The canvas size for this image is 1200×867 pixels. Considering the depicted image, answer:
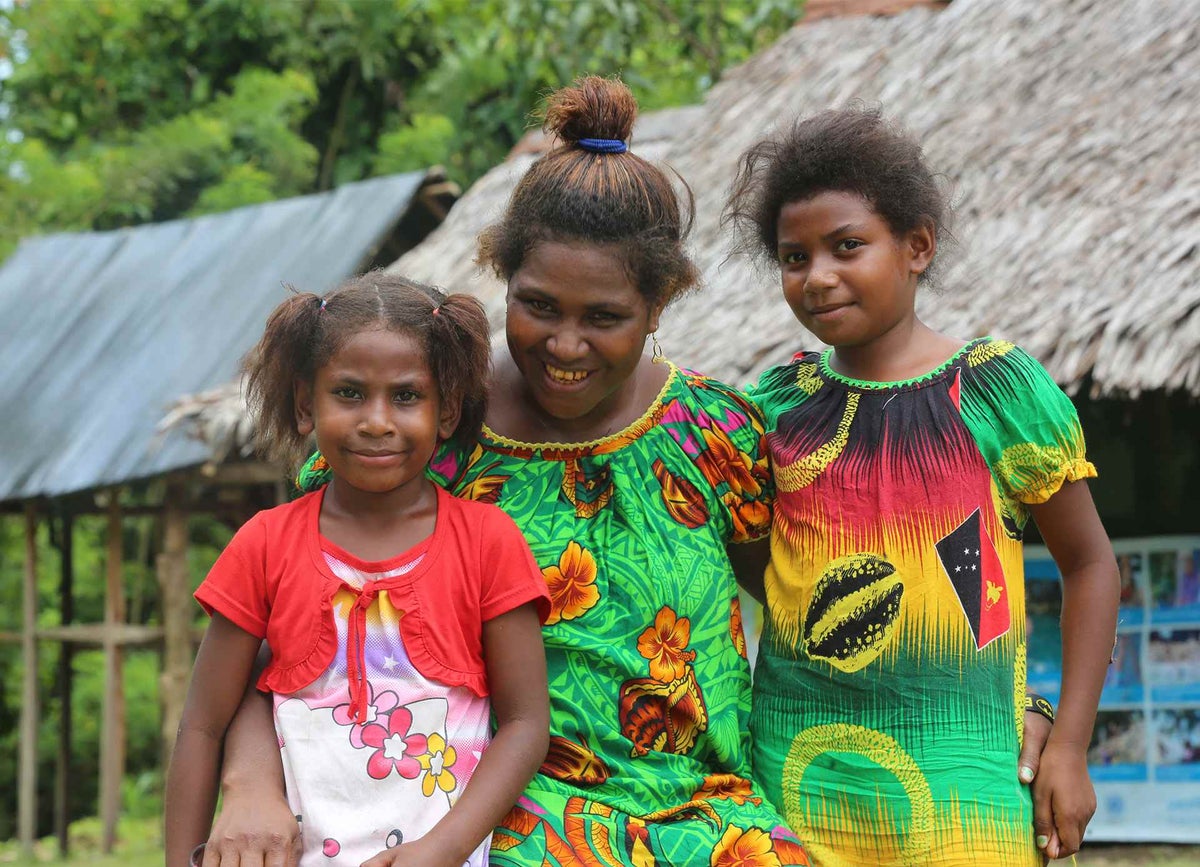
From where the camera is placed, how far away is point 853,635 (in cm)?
249

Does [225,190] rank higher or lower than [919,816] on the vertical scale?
higher

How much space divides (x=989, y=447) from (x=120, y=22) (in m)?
14.4

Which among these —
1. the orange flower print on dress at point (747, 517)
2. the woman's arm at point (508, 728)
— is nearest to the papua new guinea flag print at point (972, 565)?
the orange flower print on dress at point (747, 517)

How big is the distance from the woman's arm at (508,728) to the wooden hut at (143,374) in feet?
19.6

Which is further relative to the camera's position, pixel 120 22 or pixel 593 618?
pixel 120 22

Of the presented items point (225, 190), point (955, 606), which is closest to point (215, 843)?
point (955, 606)

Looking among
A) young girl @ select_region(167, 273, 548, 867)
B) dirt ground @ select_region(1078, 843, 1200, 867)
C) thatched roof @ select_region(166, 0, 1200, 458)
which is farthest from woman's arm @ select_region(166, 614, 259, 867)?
dirt ground @ select_region(1078, 843, 1200, 867)

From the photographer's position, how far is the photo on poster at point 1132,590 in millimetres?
6859

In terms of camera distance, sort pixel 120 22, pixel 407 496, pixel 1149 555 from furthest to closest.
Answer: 1. pixel 120 22
2. pixel 1149 555
3. pixel 407 496

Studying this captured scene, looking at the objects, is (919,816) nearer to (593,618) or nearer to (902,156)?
(593,618)

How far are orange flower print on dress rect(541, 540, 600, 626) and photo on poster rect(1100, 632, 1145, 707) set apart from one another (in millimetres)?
4969

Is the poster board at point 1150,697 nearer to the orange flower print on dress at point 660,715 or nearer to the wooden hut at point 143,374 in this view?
the wooden hut at point 143,374

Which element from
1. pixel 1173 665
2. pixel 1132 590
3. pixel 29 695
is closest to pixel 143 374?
pixel 29 695

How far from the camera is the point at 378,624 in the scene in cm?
226
